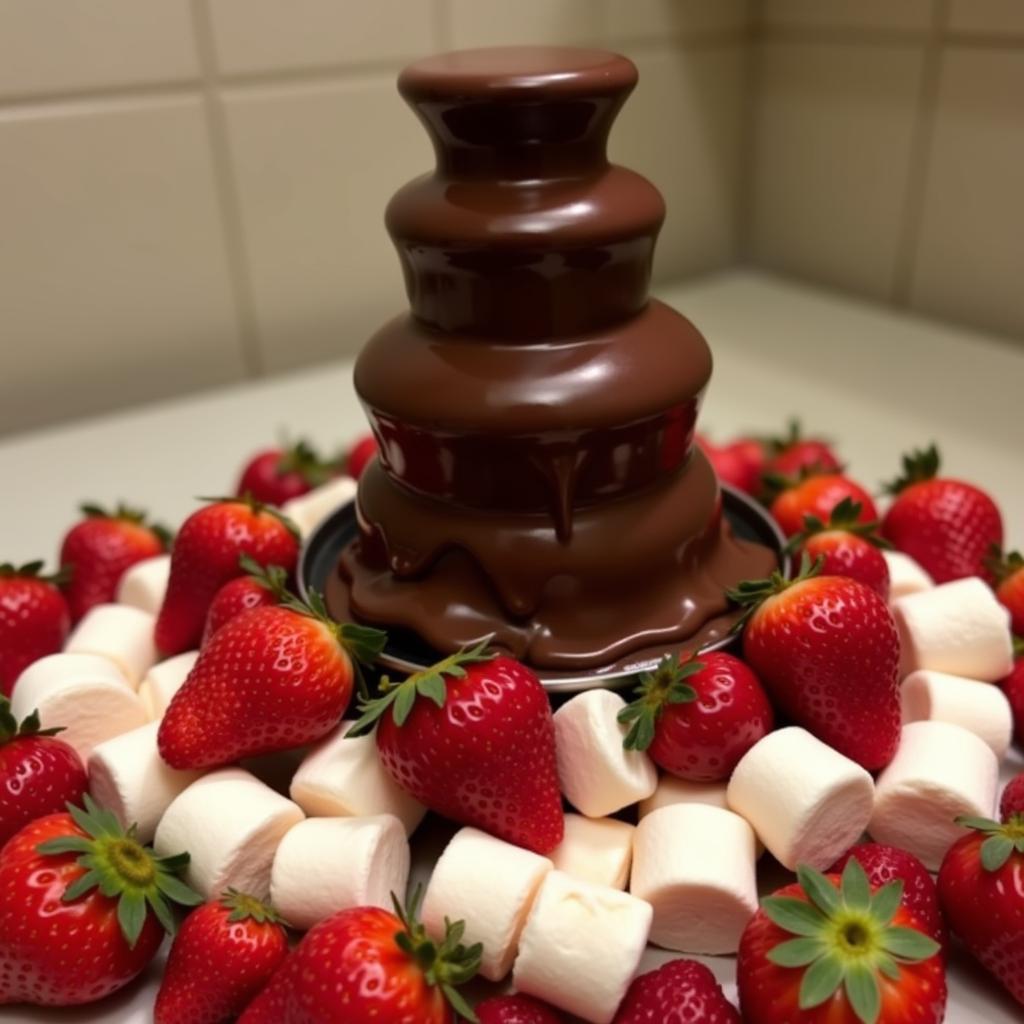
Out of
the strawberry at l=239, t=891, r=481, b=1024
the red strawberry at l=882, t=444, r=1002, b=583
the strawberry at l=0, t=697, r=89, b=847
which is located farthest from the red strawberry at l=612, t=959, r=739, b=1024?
the red strawberry at l=882, t=444, r=1002, b=583

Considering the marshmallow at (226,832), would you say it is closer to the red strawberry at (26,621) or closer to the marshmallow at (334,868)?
the marshmallow at (334,868)

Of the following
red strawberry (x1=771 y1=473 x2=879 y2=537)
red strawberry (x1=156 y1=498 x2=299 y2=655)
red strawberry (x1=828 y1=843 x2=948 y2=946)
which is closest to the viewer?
red strawberry (x1=828 y1=843 x2=948 y2=946)

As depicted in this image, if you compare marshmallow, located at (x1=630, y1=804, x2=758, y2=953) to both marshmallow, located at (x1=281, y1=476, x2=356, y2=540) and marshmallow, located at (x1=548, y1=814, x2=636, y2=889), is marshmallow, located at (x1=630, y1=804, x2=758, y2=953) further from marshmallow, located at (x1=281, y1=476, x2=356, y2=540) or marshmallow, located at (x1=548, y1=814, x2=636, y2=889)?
marshmallow, located at (x1=281, y1=476, x2=356, y2=540)

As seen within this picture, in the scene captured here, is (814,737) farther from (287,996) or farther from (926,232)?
(926,232)

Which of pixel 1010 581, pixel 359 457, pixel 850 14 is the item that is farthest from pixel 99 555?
pixel 850 14

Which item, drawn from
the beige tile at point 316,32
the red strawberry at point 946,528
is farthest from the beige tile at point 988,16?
the red strawberry at point 946,528

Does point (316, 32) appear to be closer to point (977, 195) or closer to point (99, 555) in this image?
point (99, 555)
